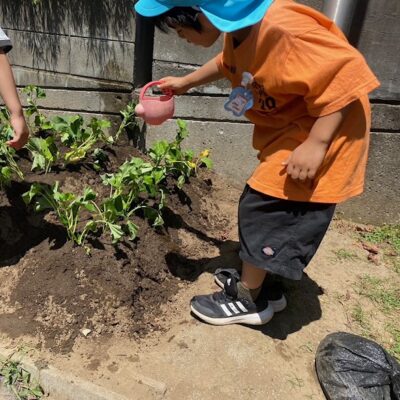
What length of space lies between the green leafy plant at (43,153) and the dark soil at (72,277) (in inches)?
2.7

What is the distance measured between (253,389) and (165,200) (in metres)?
1.31

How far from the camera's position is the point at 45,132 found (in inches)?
134

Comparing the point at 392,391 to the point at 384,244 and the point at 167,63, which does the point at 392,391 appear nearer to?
the point at 384,244

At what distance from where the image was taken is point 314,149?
1854 mm

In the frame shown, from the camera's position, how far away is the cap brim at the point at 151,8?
1759mm

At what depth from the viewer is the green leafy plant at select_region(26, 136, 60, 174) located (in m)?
2.88

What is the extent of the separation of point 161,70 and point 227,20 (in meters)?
1.81

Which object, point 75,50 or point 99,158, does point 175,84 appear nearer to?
point 99,158

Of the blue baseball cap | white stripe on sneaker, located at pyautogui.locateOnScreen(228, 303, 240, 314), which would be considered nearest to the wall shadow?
white stripe on sneaker, located at pyautogui.locateOnScreen(228, 303, 240, 314)

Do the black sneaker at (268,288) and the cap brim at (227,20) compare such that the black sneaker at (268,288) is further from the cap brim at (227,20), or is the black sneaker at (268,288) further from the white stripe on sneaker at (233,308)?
the cap brim at (227,20)

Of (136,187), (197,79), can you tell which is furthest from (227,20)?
(136,187)

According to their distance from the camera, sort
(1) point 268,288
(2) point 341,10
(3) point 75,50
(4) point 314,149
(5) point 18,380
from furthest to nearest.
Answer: (3) point 75,50 → (2) point 341,10 → (1) point 268,288 → (5) point 18,380 → (4) point 314,149

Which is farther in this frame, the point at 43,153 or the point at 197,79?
the point at 43,153

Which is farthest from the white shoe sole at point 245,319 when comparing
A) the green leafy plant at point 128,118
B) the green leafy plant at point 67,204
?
the green leafy plant at point 128,118
